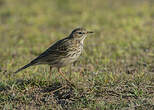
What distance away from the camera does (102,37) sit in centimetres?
1038

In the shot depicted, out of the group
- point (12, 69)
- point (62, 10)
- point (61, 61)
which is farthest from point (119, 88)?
point (62, 10)

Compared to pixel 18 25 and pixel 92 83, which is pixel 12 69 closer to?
pixel 92 83

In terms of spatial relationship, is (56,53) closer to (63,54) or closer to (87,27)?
(63,54)

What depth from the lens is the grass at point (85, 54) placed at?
577cm

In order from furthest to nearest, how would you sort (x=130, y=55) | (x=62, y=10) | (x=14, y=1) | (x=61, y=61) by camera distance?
(x=14, y=1) → (x=62, y=10) → (x=130, y=55) → (x=61, y=61)

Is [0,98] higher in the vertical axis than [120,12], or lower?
lower

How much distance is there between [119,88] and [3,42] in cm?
529

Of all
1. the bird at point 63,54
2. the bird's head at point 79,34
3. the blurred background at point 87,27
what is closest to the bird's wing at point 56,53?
the bird at point 63,54

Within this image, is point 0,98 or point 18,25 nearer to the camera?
point 0,98

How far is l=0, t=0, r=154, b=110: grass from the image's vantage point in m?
5.77

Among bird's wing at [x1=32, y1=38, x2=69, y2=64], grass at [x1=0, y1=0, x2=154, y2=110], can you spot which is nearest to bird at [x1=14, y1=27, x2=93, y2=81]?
bird's wing at [x1=32, y1=38, x2=69, y2=64]

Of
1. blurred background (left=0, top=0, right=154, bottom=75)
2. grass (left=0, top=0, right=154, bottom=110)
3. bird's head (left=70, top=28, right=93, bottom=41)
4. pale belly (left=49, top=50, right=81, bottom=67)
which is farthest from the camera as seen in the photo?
blurred background (left=0, top=0, right=154, bottom=75)

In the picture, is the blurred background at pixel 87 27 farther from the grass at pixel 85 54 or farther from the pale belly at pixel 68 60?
the pale belly at pixel 68 60

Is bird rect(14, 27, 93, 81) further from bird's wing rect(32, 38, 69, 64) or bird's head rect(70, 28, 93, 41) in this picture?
bird's head rect(70, 28, 93, 41)
